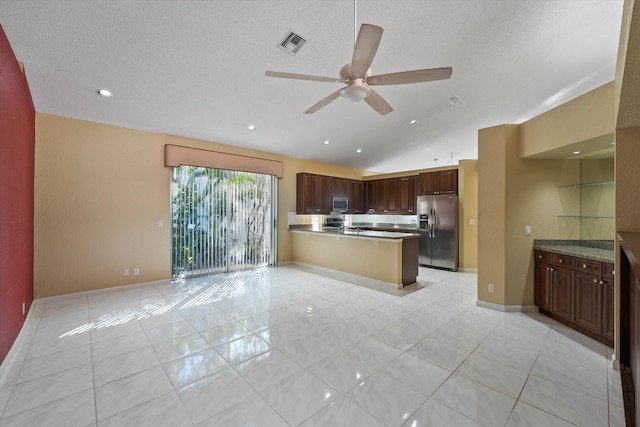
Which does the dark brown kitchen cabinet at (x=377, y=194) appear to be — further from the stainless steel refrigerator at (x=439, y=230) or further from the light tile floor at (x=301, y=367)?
the light tile floor at (x=301, y=367)

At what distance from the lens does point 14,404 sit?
1.71 m

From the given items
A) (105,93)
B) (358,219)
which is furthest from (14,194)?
(358,219)

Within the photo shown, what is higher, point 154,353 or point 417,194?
point 417,194

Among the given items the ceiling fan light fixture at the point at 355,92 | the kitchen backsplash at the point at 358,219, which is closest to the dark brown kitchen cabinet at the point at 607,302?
the ceiling fan light fixture at the point at 355,92

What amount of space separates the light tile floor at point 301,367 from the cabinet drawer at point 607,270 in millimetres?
697

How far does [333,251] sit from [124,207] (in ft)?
12.7

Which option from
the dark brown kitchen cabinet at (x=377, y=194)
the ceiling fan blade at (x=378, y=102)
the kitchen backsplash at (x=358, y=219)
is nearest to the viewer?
the ceiling fan blade at (x=378, y=102)

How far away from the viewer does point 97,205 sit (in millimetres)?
4004

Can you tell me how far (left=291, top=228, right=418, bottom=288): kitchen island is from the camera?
4.43m

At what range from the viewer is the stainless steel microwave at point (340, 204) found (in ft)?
23.3

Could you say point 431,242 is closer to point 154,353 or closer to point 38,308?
point 154,353

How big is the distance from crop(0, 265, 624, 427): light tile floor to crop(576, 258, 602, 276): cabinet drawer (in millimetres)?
694

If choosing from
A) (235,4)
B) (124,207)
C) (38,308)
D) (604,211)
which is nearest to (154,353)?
(38,308)

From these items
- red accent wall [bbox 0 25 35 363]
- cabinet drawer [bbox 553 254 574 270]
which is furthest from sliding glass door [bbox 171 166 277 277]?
cabinet drawer [bbox 553 254 574 270]
